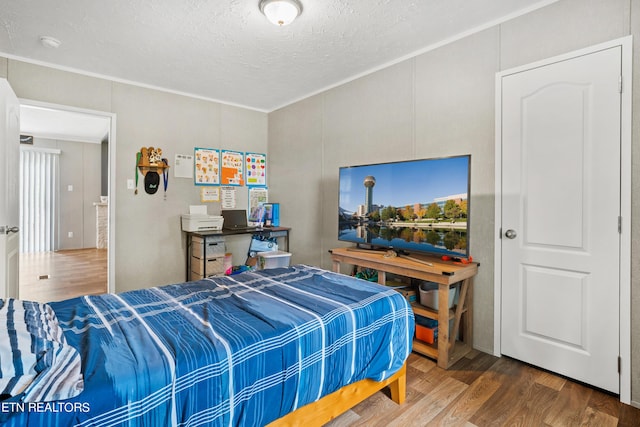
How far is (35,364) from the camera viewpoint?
92 centimetres

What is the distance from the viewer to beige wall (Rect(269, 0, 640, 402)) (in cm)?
207

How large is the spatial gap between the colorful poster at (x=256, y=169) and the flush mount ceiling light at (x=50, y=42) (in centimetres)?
227

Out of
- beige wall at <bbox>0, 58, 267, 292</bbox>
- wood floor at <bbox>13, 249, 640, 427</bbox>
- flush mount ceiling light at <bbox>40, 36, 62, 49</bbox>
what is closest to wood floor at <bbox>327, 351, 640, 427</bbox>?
wood floor at <bbox>13, 249, 640, 427</bbox>

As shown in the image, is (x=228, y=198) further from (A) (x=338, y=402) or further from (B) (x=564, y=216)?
(B) (x=564, y=216)

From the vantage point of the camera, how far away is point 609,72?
6.43 feet

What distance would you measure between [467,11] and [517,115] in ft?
2.67

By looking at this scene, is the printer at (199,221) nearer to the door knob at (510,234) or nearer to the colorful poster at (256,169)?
the colorful poster at (256,169)

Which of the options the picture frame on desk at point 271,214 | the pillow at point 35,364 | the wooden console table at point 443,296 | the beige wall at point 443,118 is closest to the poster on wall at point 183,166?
the picture frame on desk at point 271,214

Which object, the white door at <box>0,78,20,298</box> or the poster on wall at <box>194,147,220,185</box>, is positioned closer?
the white door at <box>0,78,20,298</box>

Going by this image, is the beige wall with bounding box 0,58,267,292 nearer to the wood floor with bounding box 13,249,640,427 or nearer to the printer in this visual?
the printer

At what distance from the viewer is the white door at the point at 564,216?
1.97 m

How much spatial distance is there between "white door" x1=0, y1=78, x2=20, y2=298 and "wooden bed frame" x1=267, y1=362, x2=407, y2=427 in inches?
92.6

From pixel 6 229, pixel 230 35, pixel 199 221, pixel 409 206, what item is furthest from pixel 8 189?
pixel 409 206

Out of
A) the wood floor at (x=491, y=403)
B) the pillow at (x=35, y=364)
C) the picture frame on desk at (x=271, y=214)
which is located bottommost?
the wood floor at (x=491, y=403)
